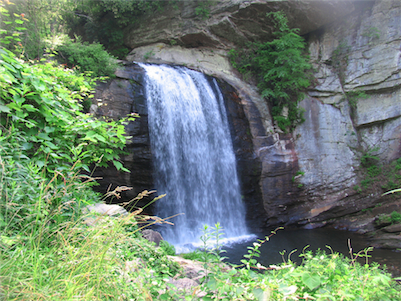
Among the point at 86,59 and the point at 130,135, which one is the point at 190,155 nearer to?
the point at 130,135

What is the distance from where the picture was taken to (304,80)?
36.2ft

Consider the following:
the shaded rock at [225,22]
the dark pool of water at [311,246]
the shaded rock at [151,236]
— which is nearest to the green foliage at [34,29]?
the shaded rock at [151,236]

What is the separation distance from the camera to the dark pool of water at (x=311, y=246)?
6816 millimetres

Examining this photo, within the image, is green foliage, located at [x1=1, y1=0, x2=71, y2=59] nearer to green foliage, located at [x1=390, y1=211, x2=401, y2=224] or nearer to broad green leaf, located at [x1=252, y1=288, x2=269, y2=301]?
broad green leaf, located at [x1=252, y1=288, x2=269, y2=301]

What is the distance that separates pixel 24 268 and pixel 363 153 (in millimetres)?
13409

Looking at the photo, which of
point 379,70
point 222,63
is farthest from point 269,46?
point 379,70

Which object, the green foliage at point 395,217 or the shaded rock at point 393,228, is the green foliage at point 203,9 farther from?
the shaded rock at point 393,228

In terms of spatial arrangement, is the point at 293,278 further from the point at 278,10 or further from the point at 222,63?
the point at 278,10

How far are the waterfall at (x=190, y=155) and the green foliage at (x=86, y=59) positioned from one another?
1454mm

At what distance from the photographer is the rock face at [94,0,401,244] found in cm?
1042

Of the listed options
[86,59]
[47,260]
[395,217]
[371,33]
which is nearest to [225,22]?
[371,33]

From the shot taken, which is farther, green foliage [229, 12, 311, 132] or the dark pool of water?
green foliage [229, 12, 311, 132]

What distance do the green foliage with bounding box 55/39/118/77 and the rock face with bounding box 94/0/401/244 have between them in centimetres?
396

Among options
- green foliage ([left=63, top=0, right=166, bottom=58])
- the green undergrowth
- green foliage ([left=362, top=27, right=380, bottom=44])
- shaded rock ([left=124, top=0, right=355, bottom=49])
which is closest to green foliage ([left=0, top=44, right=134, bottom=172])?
shaded rock ([left=124, top=0, right=355, bottom=49])
